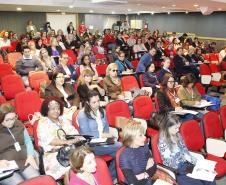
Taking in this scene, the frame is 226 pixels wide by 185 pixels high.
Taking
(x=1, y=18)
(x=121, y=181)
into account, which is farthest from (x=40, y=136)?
(x=1, y=18)

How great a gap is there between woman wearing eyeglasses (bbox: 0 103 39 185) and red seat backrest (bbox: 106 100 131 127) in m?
1.36

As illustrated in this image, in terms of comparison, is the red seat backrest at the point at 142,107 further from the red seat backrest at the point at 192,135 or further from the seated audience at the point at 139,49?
the seated audience at the point at 139,49

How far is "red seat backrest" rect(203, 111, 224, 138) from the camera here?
4.06 m

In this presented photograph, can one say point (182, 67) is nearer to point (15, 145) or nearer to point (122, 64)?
point (122, 64)

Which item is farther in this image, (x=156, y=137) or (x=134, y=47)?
(x=134, y=47)

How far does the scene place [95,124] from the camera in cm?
380

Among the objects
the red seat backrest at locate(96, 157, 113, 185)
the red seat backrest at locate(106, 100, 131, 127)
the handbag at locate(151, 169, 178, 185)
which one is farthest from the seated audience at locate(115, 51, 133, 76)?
the red seat backrest at locate(96, 157, 113, 185)

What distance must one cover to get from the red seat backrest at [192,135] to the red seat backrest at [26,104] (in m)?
2.27

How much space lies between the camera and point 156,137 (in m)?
3.34

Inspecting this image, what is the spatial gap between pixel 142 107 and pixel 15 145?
2172 millimetres

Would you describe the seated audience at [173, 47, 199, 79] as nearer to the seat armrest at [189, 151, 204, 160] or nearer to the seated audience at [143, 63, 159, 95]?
the seated audience at [143, 63, 159, 95]

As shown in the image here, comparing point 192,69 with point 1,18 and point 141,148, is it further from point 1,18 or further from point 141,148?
point 1,18

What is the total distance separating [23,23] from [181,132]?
1598cm

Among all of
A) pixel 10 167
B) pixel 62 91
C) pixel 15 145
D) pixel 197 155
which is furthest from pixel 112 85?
pixel 10 167
